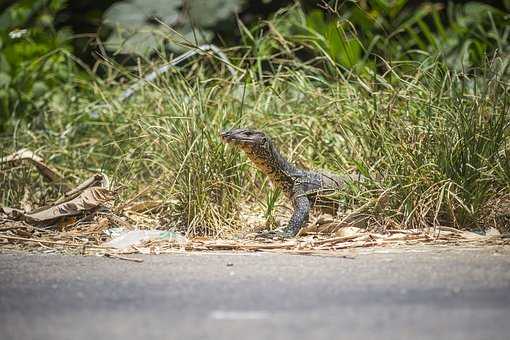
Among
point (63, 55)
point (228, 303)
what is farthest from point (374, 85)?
point (63, 55)

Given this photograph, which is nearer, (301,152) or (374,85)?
(374,85)

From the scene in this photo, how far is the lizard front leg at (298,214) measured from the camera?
520 centimetres

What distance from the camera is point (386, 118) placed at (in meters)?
5.50

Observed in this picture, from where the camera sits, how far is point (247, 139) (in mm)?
5492

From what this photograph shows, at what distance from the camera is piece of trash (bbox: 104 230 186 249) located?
15.7 feet

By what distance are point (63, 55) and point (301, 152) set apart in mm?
3676

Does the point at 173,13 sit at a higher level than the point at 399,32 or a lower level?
higher

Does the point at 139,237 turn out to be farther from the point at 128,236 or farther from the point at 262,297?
the point at 262,297

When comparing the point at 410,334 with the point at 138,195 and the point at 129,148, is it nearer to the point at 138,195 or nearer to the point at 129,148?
the point at 138,195

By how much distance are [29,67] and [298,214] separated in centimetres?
396

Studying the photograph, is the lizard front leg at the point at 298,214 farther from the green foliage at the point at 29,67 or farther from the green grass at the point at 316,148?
the green foliage at the point at 29,67

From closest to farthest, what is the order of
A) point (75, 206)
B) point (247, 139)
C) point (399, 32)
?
point (75, 206) → point (247, 139) → point (399, 32)

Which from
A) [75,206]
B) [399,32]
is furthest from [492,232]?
[399,32]

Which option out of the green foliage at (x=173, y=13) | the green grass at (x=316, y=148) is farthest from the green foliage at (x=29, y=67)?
the green grass at (x=316, y=148)
